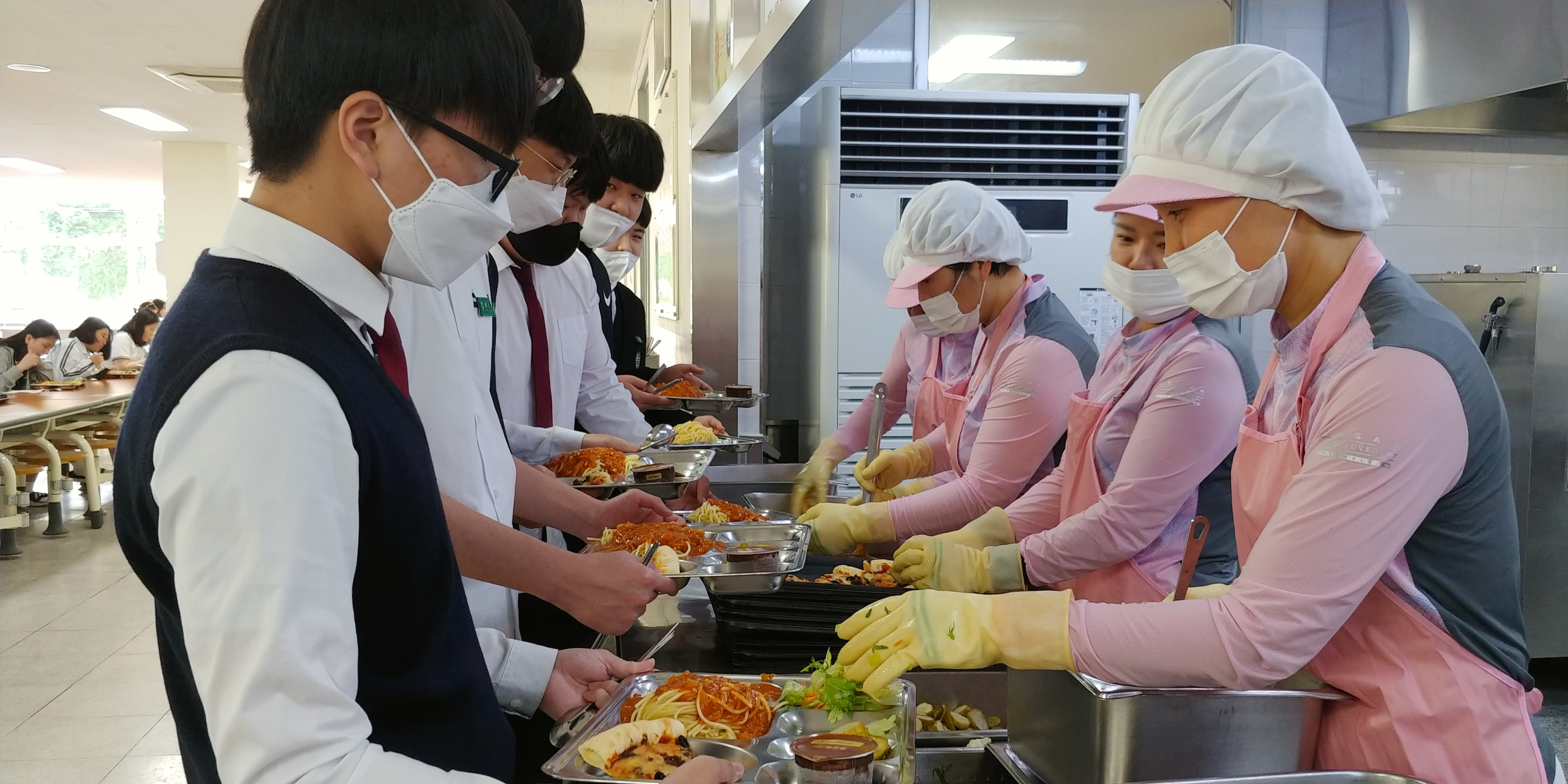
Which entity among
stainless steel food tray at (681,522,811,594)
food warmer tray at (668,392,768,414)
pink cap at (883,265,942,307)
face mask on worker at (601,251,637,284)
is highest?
face mask on worker at (601,251,637,284)

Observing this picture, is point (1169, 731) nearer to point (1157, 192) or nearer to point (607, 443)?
point (1157, 192)

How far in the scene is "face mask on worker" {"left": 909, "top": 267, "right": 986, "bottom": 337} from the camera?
2.77 meters

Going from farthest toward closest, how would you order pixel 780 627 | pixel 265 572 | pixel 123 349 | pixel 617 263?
pixel 123 349 < pixel 617 263 < pixel 780 627 < pixel 265 572

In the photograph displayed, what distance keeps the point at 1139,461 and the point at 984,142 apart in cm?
249

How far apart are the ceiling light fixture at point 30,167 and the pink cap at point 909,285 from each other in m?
17.1

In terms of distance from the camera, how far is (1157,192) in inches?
57.9

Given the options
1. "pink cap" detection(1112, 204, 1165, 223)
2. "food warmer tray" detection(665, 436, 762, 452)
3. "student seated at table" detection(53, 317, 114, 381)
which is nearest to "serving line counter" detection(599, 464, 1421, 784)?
"pink cap" detection(1112, 204, 1165, 223)

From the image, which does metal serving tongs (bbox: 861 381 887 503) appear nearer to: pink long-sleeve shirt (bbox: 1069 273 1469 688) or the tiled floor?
pink long-sleeve shirt (bbox: 1069 273 1469 688)

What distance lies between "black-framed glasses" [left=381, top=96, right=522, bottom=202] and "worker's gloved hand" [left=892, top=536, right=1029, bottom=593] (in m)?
1.24

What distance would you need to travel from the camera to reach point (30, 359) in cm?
990

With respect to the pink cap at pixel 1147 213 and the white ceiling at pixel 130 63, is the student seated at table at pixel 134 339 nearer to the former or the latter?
the white ceiling at pixel 130 63

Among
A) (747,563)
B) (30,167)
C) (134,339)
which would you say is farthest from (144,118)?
(747,563)

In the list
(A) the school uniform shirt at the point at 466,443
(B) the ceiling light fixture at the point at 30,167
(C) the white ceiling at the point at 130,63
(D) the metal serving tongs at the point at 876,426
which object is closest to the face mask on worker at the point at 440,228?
(A) the school uniform shirt at the point at 466,443

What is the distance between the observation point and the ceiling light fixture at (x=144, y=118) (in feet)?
38.0
